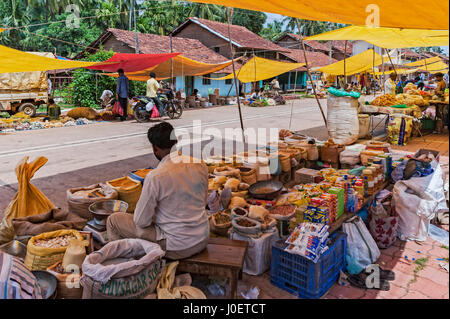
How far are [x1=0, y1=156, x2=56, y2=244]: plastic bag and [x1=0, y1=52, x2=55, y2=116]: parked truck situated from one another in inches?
436

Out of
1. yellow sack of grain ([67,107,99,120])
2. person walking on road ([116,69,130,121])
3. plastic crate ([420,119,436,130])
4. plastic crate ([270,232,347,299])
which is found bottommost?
plastic crate ([270,232,347,299])

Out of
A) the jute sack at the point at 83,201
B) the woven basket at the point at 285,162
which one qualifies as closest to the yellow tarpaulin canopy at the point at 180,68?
the woven basket at the point at 285,162

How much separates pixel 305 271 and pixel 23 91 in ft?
45.4

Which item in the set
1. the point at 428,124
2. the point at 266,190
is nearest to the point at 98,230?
the point at 266,190

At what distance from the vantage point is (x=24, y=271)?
2.21m

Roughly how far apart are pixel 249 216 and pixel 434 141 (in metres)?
7.39

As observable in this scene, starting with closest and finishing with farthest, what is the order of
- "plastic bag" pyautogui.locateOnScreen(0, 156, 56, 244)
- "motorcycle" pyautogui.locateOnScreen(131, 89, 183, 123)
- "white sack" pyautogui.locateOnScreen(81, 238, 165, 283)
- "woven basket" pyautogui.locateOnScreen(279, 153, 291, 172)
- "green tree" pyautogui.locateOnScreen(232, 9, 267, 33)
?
1. "white sack" pyautogui.locateOnScreen(81, 238, 165, 283)
2. "plastic bag" pyautogui.locateOnScreen(0, 156, 56, 244)
3. "woven basket" pyautogui.locateOnScreen(279, 153, 291, 172)
4. "motorcycle" pyautogui.locateOnScreen(131, 89, 183, 123)
5. "green tree" pyautogui.locateOnScreen(232, 9, 267, 33)

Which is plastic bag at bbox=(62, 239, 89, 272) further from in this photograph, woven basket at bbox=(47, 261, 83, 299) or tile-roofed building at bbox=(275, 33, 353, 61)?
tile-roofed building at bbox=(275, 33, 353, 61)

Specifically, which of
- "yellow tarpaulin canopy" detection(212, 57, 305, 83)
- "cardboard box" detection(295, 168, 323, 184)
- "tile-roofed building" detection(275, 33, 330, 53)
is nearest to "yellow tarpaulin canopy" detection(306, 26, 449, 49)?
"yellow tarpaulin canopy" detection(212, 57, 305, 83)

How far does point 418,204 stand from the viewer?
3.73 meters

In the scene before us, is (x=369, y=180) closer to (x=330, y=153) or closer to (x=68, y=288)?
(x=330, y=153)

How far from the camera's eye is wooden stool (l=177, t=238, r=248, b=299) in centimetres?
253
